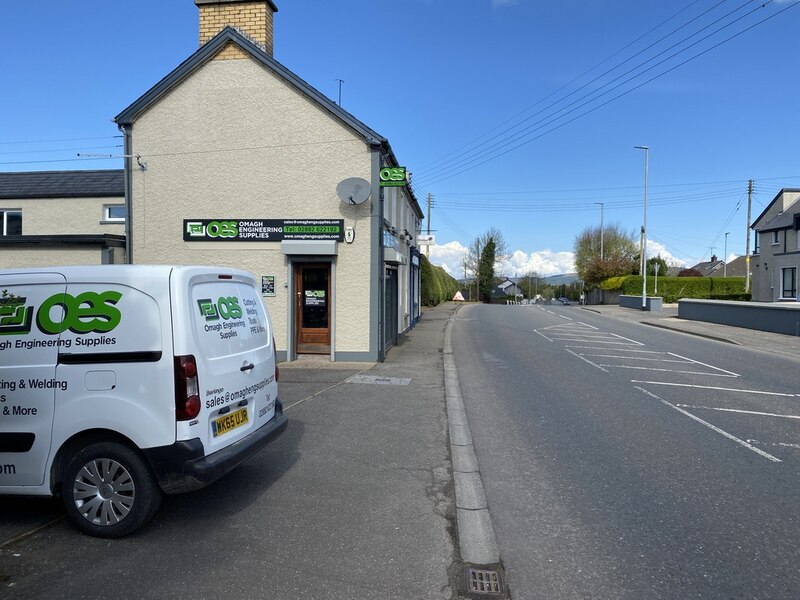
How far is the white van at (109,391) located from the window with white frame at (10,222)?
17.4 m

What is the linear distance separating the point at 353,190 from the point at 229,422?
8652 millimetres

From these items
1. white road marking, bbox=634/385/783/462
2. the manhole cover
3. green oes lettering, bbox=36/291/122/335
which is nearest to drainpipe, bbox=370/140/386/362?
the manhole cover

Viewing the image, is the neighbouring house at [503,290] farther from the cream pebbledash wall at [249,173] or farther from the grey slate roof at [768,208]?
the cream pebbledash wall at [249,173]

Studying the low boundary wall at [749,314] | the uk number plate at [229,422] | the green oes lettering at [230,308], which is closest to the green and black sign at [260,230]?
the green oes lettering at [230,308]

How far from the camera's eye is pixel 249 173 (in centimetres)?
1319

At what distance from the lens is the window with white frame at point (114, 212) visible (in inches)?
720

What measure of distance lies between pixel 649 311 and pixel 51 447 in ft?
121

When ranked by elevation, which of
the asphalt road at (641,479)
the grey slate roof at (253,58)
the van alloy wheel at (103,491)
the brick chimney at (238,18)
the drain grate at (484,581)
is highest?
the brick chimney at (238,18)

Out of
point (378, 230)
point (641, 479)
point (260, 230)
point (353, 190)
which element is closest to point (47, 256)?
point (260, 230)

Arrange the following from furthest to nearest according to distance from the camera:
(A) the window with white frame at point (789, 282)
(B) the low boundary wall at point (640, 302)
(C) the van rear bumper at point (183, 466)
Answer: (A) the window with white frame at point (789, 282) → (B) the low boundary wall at point (640, 302) → (C) the van rear bumper at point (183, 466)

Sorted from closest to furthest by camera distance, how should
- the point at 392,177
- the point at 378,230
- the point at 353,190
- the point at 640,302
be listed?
the point at 353,190 → the point at 378,230 → the point at 392,177 → the point at 640,302

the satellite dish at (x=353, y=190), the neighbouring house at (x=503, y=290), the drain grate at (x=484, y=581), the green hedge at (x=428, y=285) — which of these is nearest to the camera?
the drain grate at (x=484, y=581)

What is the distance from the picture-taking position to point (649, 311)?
1439 inches

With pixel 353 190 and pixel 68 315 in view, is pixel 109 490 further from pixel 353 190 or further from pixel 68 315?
pixel 353 190
